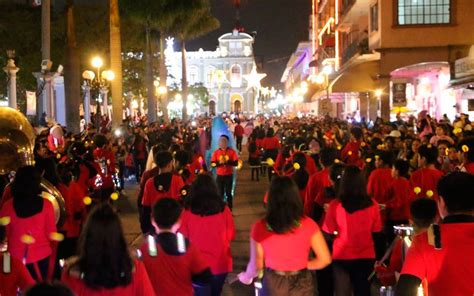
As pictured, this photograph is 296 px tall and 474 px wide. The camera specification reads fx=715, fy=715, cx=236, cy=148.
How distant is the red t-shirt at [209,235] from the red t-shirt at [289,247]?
107 centimetres

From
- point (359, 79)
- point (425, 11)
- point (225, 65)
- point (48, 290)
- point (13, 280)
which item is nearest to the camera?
point (48, 290)

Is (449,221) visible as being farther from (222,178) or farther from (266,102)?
(266,102)

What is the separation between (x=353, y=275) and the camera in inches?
257

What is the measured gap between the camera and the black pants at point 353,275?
6.51 metres

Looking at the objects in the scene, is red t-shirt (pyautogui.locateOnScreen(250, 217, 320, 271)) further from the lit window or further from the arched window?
the arched window

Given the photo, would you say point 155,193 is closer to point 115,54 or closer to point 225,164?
point 225,164

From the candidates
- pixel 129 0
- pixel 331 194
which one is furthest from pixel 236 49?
pixel 331 194

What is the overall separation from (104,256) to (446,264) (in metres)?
1.83

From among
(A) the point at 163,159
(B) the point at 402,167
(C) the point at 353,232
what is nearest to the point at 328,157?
(B) the point at 402,167

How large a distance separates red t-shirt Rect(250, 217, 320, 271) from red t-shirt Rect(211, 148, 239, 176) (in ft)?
27.5

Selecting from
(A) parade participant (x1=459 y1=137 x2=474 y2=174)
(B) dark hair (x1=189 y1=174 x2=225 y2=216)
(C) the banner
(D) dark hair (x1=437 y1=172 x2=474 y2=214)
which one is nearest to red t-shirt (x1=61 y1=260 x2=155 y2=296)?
(D) dark hair (x1=437 y1=172 x2=474 y2=214)

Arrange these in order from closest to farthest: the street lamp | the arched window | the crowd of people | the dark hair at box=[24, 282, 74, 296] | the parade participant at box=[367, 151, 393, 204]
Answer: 1. the dark hair at box=[24, 282, 74, 296]
2. the crowd of people
3. the parade participant at box=[367, 151, 393, 204]
4. the street lamp
5. the arched window

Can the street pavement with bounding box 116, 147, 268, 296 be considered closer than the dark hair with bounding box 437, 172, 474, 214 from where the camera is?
No

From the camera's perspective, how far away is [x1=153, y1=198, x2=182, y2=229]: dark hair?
4.95 metres
